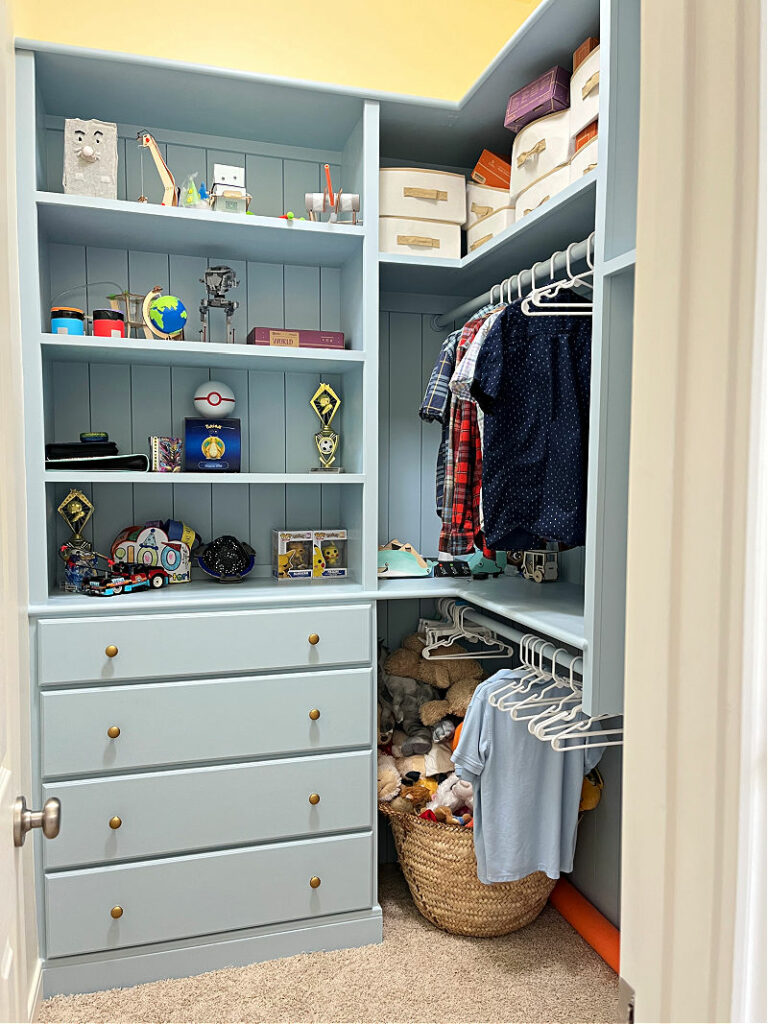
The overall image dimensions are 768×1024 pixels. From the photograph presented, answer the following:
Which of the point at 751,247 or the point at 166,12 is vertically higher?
the point at 166,12

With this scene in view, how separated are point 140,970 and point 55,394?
169 cm

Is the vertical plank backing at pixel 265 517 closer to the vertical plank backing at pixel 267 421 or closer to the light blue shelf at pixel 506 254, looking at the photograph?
the vertical plank backing at pixel 267 421

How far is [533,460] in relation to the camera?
1.72 meters

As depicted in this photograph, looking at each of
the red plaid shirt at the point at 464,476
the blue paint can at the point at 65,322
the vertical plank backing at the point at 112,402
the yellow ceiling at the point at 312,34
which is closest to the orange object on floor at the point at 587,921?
the red plaid shirt at the point at 464,476

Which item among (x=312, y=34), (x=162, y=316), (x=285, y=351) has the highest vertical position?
(x=312, y=34)

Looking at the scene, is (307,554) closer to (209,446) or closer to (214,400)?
(209,446)

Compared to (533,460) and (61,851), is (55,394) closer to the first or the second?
(61,851)

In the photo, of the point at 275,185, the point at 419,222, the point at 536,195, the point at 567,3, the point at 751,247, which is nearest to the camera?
the point at 751,247

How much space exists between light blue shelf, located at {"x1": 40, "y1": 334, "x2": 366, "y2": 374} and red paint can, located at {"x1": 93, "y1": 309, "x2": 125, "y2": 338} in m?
0.05

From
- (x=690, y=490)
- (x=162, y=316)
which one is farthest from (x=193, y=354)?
(x=690, y=490)

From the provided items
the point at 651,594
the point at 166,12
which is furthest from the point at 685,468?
the point at 166,12

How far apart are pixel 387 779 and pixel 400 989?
1.83ft

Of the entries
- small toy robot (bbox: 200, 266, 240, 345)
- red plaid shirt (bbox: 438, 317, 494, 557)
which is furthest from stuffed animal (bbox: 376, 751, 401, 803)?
small toy robot (bbox: 200, 266, 240, 345)

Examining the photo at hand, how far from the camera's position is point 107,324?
2.05 meters
